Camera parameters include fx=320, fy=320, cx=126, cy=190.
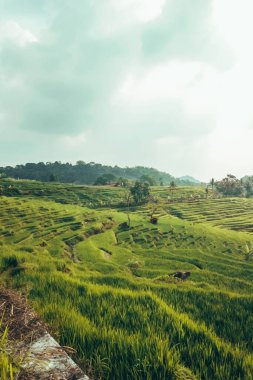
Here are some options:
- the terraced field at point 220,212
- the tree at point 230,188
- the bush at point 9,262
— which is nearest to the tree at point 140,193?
the terraced field at point 220,212

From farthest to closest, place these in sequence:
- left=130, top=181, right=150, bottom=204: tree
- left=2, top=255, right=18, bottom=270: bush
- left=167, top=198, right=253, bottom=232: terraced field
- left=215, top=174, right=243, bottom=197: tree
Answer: left=215, top=174, right=243, bottom=197: tree, left=130, top=181, right=150, bottom=204: tree, left=167, top=198, right=253, bottom=232: terraced field, left=2, top=255, right=18, bottom=270: bush

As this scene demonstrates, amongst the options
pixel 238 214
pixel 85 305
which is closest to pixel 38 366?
pixel 85 305

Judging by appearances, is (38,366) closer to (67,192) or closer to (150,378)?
(150,378)

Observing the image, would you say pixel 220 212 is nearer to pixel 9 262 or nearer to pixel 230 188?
pixel 230 188

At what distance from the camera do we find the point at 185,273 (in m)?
33.5

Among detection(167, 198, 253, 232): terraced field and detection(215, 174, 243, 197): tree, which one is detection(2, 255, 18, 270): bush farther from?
detection(215, 174, 243, 197): tree

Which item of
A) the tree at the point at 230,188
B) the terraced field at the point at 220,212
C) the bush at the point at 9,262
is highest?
the tree at the point at 230,188

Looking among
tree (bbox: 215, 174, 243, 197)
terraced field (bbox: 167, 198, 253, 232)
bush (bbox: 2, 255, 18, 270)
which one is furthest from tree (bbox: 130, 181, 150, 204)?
bush (bbox: 2, 255, 18, 270)

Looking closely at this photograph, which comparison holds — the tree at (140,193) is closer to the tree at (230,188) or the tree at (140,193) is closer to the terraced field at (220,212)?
the terraced field at (220,212)

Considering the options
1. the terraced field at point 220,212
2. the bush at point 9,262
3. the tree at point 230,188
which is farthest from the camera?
the tree at point 230,188

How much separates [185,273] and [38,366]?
31.2 meters

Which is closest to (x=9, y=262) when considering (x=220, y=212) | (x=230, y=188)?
(x=220, y=212)

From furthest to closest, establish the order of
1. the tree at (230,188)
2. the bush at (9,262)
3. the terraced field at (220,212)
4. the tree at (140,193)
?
the tree at (230,188), the tree at (140,193), the terraced field at (220,212), the bush at (9,262)

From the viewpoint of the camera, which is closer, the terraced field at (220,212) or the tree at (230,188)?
the terraced field at (220,212)
